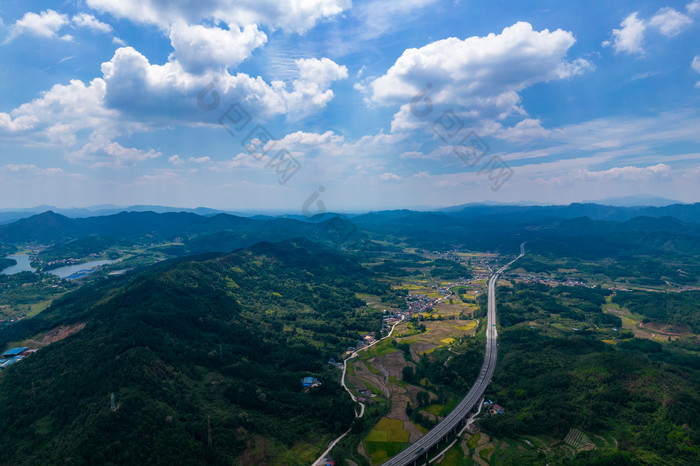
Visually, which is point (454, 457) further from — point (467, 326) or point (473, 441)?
point (467, 326)

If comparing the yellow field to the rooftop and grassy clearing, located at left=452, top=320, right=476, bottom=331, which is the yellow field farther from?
the rooftop

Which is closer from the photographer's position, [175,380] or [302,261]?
[175,380]

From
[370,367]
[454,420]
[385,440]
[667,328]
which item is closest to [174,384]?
[385,440]

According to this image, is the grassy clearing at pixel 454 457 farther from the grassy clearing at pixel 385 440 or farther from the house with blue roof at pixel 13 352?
the house with blue roof at pixel 13 352

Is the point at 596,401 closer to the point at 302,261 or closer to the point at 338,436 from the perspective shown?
the point at 338,436

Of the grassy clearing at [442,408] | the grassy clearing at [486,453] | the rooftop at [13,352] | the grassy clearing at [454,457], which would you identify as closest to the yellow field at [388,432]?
the grassy clearing at [454,457]

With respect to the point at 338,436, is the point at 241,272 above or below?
above

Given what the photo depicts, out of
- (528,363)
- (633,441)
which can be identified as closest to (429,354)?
(528,363)

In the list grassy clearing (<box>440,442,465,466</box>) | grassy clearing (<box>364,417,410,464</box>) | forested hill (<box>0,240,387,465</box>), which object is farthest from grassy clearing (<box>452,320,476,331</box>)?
grassy clearing (<box>440,442,465,466</box>)

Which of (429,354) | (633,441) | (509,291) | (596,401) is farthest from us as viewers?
(509,291)
